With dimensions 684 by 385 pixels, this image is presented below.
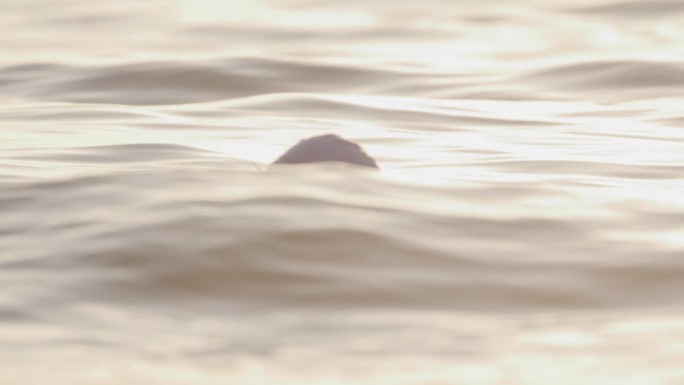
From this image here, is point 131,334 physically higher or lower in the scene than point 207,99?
lower

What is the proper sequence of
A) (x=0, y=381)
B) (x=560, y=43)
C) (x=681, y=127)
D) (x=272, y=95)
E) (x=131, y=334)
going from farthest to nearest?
(x=560, y=43) → (x=272, y=95) → (x=681, y=127) → (x=131, y=334) → (x=0, y=381)

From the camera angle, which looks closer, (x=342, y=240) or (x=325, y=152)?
(x=342, y=240)

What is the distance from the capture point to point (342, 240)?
303cm

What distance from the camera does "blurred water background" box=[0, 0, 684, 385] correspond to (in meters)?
2.33

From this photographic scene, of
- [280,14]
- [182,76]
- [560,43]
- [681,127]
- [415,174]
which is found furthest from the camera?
[280,14]

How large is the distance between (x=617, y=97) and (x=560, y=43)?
206cm

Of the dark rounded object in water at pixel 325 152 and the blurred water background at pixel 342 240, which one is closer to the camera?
the blurred water background at pixel 342 240

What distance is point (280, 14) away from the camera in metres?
10.2

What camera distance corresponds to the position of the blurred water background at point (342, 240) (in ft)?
7.65

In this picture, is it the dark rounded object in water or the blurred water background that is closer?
the blurred water background

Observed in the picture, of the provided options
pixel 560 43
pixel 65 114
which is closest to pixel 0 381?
pixel 65 114

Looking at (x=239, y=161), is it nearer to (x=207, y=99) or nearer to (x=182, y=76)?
(x=207, y=99)

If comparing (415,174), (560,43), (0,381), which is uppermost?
(560,43)

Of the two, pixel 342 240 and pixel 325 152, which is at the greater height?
pixel 325 152
